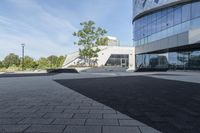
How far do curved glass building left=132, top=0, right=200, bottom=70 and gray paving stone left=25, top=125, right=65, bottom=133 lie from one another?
79.3 ft

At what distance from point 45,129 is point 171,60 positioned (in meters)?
32.5

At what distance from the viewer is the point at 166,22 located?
31.6m

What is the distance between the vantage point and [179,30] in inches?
1105

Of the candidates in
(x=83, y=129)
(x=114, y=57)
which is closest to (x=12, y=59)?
(x=114, y=57)

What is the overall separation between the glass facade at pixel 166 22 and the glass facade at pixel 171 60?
343cm

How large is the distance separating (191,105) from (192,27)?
2293cm

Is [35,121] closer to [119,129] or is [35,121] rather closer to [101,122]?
[101,122]

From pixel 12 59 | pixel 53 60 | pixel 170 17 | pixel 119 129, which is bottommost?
pixel 119 129

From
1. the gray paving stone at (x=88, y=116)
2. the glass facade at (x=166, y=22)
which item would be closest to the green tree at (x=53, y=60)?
the glass facade at (x=166, y=22)

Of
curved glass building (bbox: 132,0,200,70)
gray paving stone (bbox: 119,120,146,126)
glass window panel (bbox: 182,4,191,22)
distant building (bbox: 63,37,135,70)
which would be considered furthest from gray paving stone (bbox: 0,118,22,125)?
distant building (bbox: 63,37,135,70)

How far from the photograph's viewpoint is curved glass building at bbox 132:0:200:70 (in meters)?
26.1

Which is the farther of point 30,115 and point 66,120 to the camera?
point 30,115

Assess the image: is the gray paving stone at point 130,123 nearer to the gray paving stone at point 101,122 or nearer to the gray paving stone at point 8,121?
the gray paving stone at point 101,122

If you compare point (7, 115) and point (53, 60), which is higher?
point (53, 60)
